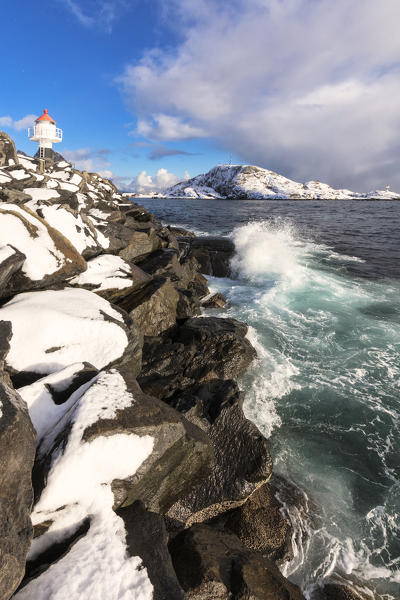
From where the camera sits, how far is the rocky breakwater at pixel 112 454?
3088 mm

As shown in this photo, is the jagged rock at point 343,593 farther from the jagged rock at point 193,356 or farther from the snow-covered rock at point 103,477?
the jagged rock at point 193,356

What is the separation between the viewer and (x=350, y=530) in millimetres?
5613

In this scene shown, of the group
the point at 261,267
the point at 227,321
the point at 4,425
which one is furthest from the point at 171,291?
the point at 261,267

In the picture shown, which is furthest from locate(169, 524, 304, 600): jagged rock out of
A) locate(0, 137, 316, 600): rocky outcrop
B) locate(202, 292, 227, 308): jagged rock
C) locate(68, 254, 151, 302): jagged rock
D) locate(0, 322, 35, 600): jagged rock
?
locate(202, 292, 227, 308): jagged rock

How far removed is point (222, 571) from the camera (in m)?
3.95

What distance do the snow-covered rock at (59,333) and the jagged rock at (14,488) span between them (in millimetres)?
2148

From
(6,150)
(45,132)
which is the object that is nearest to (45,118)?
(45,132)

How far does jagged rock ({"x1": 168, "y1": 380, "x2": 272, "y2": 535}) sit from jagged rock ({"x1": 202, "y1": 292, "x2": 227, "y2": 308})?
8202mm

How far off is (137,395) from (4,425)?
5.94 feet

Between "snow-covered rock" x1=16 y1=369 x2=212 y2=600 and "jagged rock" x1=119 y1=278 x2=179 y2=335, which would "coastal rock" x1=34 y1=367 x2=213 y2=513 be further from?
"jagged rock" x1=119 y1=278 x2=179 y2=335

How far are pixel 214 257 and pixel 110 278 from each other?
13.0 meters

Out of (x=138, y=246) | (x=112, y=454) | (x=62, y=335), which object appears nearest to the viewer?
(x=112, y=454)

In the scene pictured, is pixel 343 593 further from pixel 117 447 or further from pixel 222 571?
pixel 117 447

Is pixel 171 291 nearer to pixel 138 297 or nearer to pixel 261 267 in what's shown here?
pixel 138 297
